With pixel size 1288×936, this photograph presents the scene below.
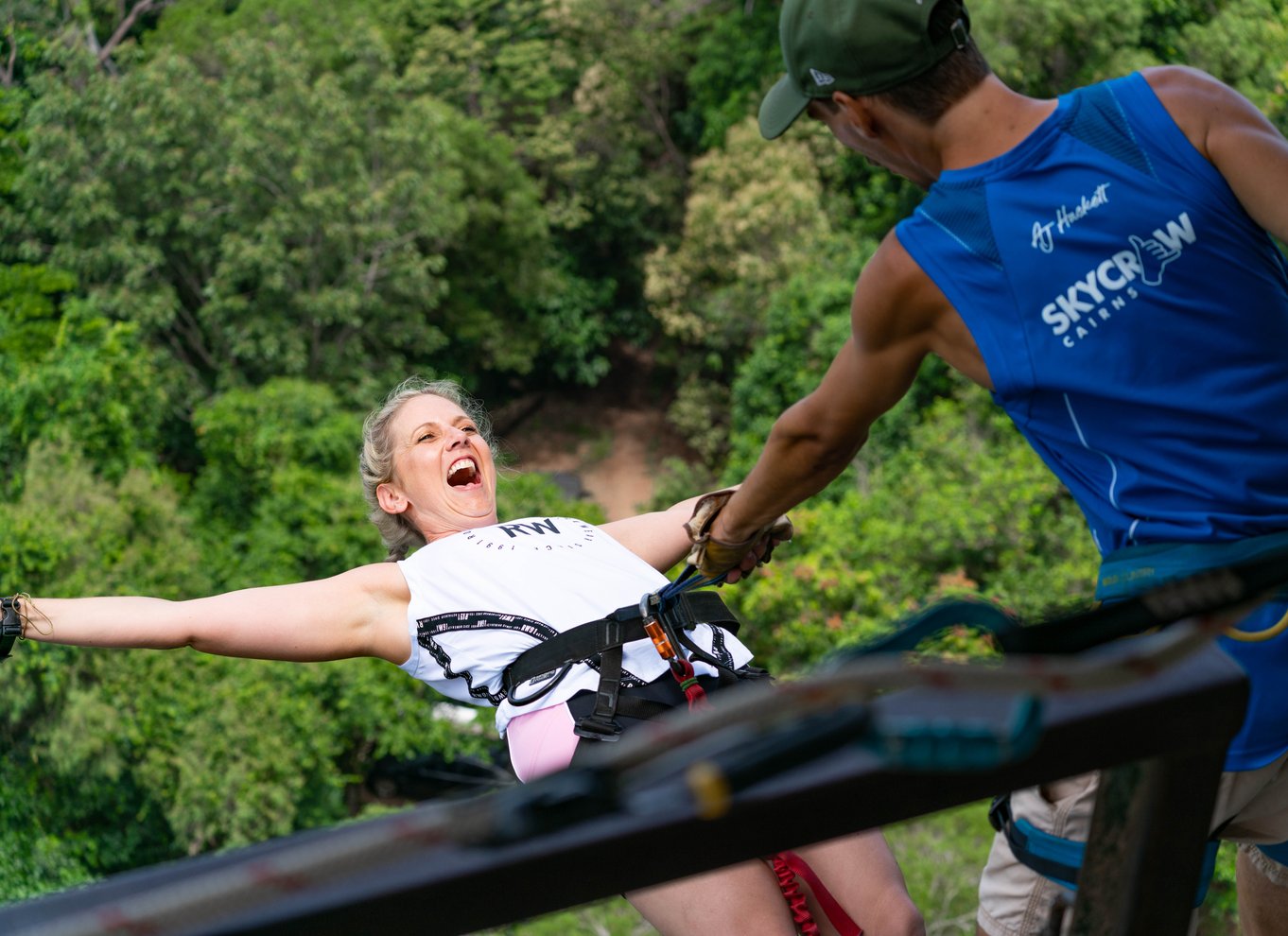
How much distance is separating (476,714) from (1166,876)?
14.0 m

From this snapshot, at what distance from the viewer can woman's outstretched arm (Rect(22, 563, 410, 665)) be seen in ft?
8.38

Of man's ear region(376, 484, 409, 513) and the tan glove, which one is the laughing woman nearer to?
the tan glove

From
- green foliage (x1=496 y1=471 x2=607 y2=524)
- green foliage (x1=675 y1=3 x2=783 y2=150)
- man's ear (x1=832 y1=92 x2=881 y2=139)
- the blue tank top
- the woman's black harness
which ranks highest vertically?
man's ear (x1=832 y1=92 x2=881 y2=139)

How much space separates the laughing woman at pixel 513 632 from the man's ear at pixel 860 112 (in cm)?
101

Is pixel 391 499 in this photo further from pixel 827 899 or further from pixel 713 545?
pixel 827 899

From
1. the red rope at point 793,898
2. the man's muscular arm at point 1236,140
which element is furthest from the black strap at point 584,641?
the man's muscular arm at point 1236,140

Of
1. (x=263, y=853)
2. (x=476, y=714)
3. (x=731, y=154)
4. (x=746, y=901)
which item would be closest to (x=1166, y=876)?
(x=263, y=853)

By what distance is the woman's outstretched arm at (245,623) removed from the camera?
8.38 feet

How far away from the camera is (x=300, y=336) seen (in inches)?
837

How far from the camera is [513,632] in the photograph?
2.69 metres

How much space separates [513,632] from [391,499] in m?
0.73

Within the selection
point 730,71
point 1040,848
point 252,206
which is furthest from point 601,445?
point 1040,848

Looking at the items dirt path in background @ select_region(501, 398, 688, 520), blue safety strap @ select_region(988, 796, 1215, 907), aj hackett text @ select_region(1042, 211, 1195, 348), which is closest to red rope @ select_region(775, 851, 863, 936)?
blue safety strap @ select_region(988, 796, 1215, 907)

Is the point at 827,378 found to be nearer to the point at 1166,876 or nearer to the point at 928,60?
the point at 928,60
